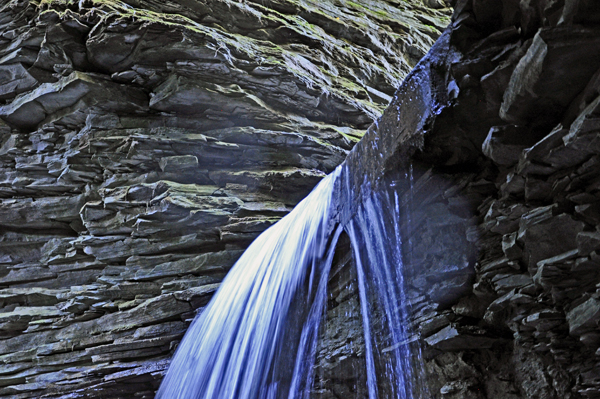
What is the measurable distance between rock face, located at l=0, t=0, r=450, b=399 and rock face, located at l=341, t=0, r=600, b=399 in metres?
5.04

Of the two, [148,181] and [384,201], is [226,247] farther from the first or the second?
[384,201]

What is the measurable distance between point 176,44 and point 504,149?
8141mm

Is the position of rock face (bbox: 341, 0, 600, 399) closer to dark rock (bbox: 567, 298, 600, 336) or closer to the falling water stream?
dark rock (bbox: 567, 298, 600, 336)

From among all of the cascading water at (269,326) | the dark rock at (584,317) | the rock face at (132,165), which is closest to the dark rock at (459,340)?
the dark rock at (584,317)

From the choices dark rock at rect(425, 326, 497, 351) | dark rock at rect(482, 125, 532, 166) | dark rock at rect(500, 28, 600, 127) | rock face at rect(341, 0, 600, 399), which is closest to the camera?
dark rock at rect(500, 28, 600, 127)

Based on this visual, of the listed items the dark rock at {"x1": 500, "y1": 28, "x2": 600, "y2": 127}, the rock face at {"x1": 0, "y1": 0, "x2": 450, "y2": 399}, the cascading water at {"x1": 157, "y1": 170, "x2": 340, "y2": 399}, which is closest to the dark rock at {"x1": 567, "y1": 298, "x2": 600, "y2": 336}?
the dark rock at {"x1": 500, "y1": 28, "x2": 600, "y2": 127}

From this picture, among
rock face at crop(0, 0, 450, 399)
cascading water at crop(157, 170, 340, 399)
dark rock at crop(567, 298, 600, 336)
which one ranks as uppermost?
rock face at crop(0, 0, 450, 399)

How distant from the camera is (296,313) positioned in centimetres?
656

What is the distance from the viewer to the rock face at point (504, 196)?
339cm

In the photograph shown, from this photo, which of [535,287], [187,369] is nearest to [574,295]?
[535,287]

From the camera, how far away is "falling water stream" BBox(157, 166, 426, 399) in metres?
5.30

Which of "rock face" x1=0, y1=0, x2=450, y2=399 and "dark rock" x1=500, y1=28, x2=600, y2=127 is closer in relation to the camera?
"dark rock" x1=500, y1=28, x2=600, y2=127

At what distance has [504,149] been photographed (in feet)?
13.3

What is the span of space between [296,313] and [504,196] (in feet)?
11.4
